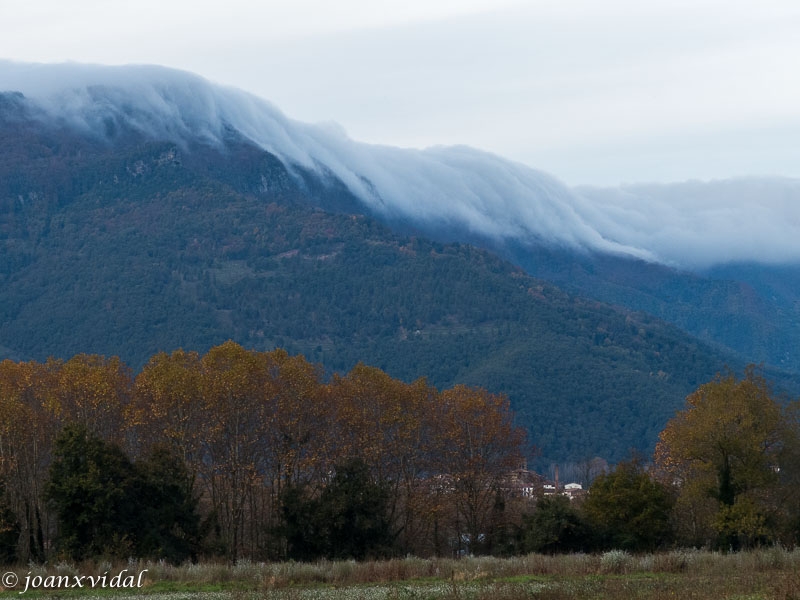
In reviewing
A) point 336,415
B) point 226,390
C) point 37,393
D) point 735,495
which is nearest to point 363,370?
point 336,415

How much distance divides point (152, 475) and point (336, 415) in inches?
762

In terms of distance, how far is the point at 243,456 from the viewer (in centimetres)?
7006

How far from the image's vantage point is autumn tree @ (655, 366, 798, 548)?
198 feet

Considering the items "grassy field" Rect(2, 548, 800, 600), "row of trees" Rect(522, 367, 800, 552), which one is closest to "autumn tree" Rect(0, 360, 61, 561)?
"grassy field" Rect(2, 548, 800, 600)

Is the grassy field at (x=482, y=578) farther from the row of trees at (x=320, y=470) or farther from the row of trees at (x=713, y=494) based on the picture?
the row of trees at (x=713, y=494)

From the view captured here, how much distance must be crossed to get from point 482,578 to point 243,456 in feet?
115

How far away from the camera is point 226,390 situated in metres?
69.3

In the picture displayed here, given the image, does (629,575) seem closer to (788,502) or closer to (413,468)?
(788,502)

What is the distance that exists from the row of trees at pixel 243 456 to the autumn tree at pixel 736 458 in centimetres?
1459

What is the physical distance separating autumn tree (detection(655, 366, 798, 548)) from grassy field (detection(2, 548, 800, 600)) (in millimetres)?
19237

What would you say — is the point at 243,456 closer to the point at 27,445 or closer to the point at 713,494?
the point at 27,445
